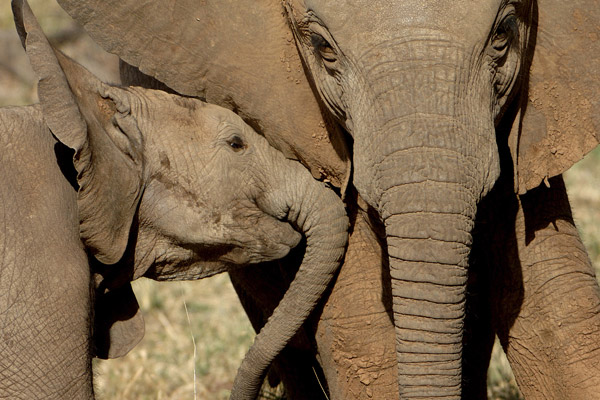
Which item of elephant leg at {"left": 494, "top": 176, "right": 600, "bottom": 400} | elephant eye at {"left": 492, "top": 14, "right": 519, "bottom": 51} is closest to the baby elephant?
elephant leg at {"left": 494, "top": 176, "right": 600, "bottom": 400}

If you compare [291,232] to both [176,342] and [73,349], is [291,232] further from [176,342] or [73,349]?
[176,342]

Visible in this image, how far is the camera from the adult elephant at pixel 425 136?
10.1 feet

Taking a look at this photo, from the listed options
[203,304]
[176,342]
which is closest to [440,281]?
[176,342]

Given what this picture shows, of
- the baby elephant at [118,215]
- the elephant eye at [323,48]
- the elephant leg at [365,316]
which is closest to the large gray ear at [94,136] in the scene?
the baby elephant at [118,215]

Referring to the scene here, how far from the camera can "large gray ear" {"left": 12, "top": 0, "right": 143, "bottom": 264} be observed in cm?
323

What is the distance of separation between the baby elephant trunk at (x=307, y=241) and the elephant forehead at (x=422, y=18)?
603 mm

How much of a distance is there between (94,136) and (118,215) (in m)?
0.25

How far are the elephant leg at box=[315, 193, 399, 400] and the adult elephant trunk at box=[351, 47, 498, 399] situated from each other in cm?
48

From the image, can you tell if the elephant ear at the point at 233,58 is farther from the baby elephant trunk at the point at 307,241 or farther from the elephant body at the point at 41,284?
the elephant body at the point at 41,284

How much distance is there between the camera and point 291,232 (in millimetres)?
3654

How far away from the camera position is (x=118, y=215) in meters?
3.42

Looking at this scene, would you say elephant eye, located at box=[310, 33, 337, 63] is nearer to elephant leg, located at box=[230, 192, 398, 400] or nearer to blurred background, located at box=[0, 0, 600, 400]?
elephant leg, located at box=[230, 192, 398, 400]

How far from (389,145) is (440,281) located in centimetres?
39

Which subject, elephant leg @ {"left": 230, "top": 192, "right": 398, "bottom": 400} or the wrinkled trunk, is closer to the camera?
the wrinkled trunk
